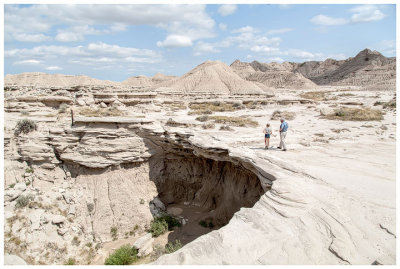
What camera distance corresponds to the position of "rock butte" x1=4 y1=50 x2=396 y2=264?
4.59m

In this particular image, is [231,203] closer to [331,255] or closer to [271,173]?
[271,173]

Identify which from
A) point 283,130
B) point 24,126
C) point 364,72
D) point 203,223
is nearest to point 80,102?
point 24,126

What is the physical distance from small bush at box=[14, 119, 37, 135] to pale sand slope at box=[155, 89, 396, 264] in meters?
9.95

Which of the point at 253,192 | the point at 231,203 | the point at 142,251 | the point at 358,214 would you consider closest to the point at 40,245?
the point at 142,251

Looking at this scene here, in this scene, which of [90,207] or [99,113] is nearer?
[90,207]

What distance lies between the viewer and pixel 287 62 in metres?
120

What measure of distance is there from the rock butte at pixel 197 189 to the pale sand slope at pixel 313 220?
0.02 metres

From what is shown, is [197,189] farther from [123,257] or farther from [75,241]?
[75,241]

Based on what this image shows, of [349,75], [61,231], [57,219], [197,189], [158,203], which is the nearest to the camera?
[61,231]

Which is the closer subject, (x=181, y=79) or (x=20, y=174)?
(x=20, y=174)

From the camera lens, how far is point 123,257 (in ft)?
29.8

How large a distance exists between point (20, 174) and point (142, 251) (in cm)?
702

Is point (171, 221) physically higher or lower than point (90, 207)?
lower

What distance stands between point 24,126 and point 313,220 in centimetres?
1295
